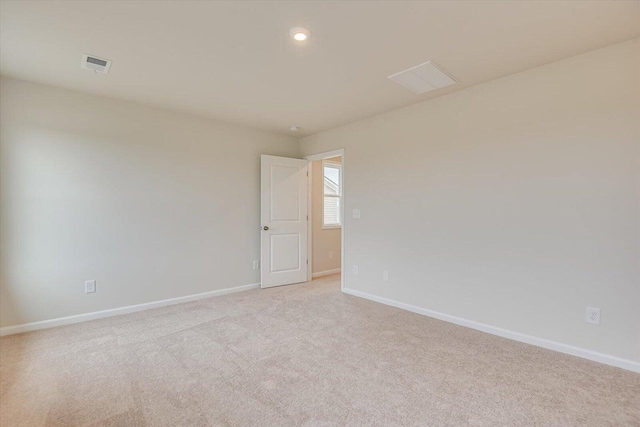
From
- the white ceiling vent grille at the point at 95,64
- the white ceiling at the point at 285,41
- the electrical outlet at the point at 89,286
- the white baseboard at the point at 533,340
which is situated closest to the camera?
the white ceiling at the point at 285,41

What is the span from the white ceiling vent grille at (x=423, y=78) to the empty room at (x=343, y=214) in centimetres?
2

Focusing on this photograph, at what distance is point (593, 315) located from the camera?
7.73ft

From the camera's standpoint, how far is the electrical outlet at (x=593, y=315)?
234cm

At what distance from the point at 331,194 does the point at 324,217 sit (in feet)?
1.64

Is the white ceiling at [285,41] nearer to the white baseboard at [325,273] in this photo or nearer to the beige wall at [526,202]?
the beige wall at [526,202]

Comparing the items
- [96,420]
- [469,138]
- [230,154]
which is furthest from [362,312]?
[230,154]

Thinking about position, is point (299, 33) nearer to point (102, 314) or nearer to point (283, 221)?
point (283, 221)

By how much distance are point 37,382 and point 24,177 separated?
196 centimetres

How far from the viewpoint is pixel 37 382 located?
6.74ft

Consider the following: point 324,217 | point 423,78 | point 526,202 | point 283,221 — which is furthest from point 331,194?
point 526,202

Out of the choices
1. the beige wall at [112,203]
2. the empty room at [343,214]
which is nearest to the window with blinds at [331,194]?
the empty room at [343,214]

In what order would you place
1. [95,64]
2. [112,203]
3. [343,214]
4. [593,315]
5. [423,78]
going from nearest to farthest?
1. [593,315]
2. [95,64]
3. [423,78]
4. [112,203]
5. [343,214]

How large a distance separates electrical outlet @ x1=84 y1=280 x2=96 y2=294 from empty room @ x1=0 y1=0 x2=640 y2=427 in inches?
0.8

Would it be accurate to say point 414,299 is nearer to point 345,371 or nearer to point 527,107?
point 345,371
